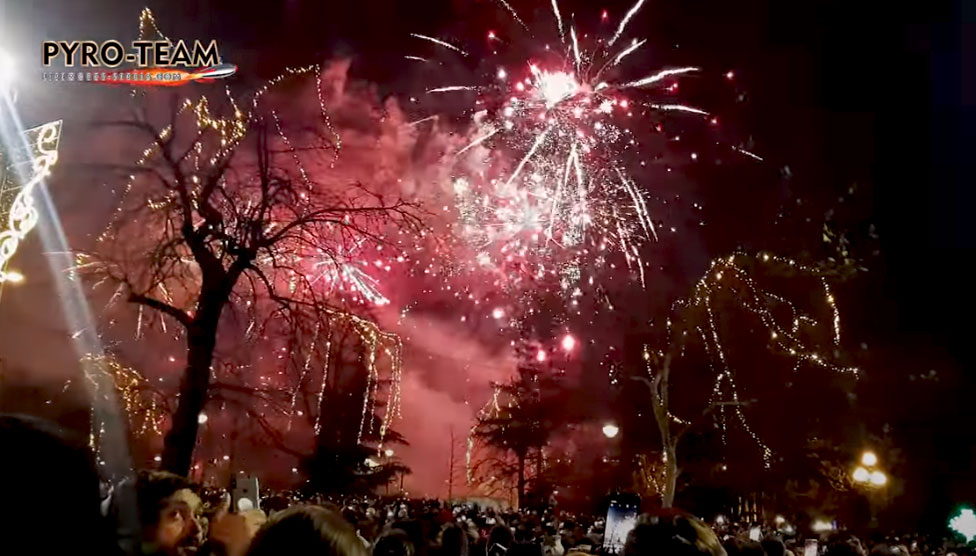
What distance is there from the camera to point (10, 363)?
15180mm

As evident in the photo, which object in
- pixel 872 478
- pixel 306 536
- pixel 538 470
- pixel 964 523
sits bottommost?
pixel 306 536

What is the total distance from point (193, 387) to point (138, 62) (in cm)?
578

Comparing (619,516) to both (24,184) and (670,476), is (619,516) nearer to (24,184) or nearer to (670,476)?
(24,184)

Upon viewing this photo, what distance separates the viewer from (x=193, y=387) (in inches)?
404

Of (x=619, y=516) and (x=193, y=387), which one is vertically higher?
(x=193, y=387)

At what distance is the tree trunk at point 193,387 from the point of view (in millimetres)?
10086

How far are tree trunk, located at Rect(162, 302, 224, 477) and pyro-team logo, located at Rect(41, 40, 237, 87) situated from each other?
3.63 metres

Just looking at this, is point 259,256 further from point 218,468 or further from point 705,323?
point 218,468

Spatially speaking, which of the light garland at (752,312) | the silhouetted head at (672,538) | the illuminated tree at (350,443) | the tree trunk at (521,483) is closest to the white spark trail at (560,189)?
the light garland at (752,312)

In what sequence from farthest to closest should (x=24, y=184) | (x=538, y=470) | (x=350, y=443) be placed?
1. (x=538, y=470)
2. (x=350, y=443)
3. (x=24, y=184)

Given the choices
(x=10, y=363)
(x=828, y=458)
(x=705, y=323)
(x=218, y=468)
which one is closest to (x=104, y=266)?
(x=10, y=363)

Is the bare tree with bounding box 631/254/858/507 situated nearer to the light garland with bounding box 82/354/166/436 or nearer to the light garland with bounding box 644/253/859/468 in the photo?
the light garland with bounding box 644/253/859/468

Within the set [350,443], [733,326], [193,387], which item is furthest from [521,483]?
[193,387]

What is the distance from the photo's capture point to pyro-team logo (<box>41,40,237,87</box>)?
11664 millimetres
